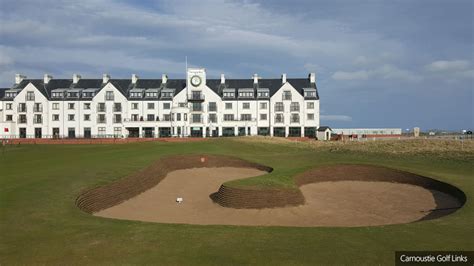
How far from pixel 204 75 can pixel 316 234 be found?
280ft

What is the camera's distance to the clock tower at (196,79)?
9494 centimetres

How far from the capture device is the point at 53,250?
10938mm

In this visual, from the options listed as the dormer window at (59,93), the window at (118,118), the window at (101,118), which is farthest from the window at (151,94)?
the dormer window at (59,93)

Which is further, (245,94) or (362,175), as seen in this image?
(245,94)

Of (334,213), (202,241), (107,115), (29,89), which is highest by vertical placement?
(29,89)

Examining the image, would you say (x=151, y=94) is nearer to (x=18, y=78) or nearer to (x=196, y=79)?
(x=196, y=79)

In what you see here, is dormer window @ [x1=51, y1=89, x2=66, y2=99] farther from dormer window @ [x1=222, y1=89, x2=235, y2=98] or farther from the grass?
the grass

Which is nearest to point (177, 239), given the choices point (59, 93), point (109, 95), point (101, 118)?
point (101, 118)

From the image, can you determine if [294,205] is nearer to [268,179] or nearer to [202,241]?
[268,179]

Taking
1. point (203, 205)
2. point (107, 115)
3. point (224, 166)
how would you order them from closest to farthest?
1. point (203, 205)
2. point (224, 166)
3. point (107, 115)

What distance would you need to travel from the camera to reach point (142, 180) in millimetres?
26766

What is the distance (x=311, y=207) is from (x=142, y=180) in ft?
39.8

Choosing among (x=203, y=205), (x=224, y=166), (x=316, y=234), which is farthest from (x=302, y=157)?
(x=316, y=234)

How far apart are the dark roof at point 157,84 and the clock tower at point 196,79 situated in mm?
4245
